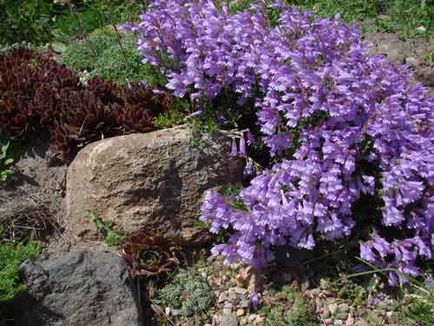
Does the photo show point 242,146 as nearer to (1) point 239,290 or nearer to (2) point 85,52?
(1) point 239,290

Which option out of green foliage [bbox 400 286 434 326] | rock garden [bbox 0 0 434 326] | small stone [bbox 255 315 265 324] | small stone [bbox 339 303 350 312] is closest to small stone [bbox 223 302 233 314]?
rock garden [bbox 0 0 434 326]

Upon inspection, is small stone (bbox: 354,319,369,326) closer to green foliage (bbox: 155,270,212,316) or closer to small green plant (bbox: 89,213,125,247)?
green foliage (bbox: 155,270,212,316)

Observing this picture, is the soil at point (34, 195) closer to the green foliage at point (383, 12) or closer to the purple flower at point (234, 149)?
the purple flower at point (234, 149)

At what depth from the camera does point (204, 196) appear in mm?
4824

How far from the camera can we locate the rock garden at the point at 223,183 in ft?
14.1

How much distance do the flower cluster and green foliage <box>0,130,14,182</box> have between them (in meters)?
1.65

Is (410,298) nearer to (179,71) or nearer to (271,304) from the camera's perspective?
(271,304)

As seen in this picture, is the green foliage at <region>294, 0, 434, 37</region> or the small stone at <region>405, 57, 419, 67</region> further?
the green foliage at <region>294, 0, 434, 37</region>

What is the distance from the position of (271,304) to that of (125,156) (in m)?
1.52

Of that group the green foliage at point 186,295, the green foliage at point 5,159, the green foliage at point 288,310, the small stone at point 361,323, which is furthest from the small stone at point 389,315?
the green foliage at point 5,159

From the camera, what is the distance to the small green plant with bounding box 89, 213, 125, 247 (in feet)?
15.7

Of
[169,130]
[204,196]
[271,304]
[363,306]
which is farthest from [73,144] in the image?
[363,306]

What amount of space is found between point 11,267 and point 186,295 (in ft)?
4.24

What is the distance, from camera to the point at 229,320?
452cm
